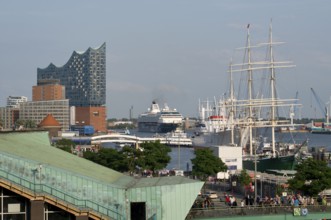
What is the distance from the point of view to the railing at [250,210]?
113 ft

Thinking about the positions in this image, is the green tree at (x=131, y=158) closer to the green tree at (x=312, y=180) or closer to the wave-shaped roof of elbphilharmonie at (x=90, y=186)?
the green tree at (x=312, y=180)

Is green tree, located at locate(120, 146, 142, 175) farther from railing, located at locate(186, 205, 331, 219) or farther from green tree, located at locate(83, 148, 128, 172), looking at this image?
railing, located at locate(186, 205, 331, 219)

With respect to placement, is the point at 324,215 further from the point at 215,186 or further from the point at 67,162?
the point at 215,186

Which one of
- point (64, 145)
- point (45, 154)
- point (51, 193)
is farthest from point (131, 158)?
point (51, 193)

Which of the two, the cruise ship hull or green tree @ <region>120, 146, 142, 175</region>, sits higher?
green tree @ <region>120, 146, 142, 175</region>

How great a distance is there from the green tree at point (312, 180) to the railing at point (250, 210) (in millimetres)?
11349

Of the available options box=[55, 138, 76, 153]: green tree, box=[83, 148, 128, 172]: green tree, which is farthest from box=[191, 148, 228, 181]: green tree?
box=[55, 138, 76, 153]: green tree

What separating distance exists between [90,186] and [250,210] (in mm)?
9969

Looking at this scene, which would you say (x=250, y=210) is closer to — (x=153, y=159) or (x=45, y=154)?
(x=45, y=154)

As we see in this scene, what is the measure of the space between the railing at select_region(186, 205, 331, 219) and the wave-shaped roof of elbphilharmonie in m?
3.27

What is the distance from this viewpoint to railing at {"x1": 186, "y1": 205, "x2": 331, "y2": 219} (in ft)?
113

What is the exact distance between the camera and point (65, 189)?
28750 millimetres

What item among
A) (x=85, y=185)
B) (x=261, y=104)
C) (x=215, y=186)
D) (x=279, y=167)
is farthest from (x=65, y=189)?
(x=261, y=104)

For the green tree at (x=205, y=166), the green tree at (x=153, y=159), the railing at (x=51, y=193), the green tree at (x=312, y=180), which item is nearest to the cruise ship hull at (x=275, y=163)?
the green tree at (x=153, y=159)
